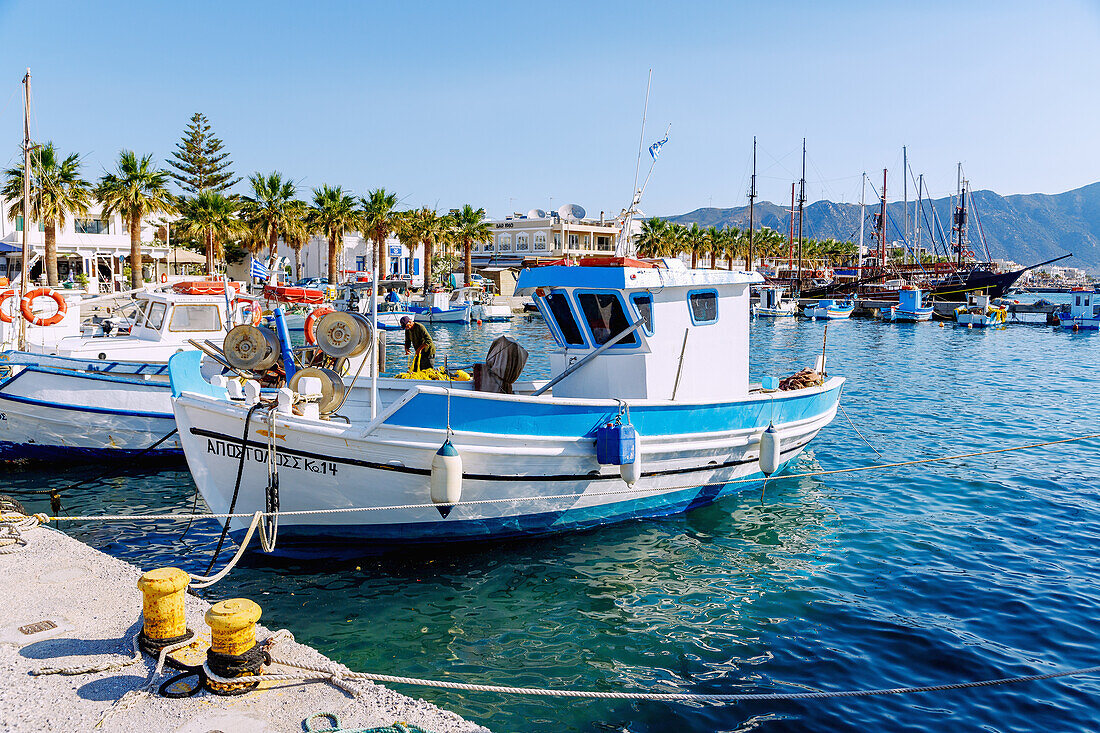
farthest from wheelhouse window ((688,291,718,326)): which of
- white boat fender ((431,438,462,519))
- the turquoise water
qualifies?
white boat fender ((431,438,462,519))

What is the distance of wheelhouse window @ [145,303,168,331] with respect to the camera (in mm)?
16516

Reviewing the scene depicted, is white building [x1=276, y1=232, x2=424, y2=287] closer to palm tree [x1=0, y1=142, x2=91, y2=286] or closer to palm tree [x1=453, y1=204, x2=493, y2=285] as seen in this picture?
palm tree [x1=453, y1=204, x2=493, y2=285]

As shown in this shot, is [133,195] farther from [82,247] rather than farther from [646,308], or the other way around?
[646,308]

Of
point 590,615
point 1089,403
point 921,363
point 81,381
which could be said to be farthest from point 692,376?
point 921,363

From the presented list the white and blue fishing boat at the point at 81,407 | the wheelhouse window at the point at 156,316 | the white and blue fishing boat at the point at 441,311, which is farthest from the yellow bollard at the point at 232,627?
the white and blue fishing boat at the point at 441,311

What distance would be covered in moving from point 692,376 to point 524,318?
50.6 m

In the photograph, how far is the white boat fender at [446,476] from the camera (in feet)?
26.8

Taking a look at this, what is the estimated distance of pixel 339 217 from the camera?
173ft

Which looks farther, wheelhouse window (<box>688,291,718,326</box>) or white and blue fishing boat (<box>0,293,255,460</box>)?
white and blue fishing boat (<box>0,293,255,460</box>)

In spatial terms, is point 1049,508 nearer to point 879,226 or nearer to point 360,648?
point 360,648

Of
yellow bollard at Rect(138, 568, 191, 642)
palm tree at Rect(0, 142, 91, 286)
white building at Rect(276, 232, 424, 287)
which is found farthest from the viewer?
white building at Rect(276, 232, 424, 287)

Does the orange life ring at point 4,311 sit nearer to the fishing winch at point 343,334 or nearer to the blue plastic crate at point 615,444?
the fishing winch at point 343,334

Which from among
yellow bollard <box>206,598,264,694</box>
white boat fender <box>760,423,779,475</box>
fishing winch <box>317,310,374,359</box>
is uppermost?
fishing winch <box>317,310,374,359</box>

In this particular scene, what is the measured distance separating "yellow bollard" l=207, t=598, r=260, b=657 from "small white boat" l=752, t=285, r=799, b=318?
198ft
